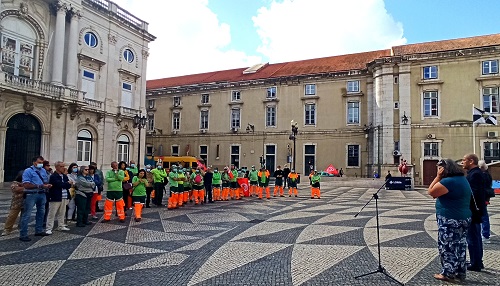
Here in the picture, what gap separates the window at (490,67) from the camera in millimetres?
31372

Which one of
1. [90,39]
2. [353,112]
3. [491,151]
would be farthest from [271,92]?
[491,151]

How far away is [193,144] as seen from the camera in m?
45.7

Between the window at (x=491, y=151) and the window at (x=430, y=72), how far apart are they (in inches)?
304

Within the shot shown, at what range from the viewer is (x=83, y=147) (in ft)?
90.6

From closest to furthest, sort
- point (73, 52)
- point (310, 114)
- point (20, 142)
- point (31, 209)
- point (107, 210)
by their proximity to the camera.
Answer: point (31, 209)
point (107, 210)
point (20, 142)
point (73, 52)
point (310, 114)

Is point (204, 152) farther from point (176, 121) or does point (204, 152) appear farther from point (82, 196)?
point (82, 196)

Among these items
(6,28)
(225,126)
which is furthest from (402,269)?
(225,126)

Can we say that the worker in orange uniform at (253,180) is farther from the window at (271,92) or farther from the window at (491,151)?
the window at (491,151)

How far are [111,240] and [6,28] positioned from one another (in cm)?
2151

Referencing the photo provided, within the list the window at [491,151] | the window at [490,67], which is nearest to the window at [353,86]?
the window at [490,67]

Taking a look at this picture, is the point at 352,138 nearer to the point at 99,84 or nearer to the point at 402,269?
the point at 99,84

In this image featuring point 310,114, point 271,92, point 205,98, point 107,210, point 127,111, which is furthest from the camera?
point 205,98

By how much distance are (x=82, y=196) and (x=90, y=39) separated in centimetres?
2210

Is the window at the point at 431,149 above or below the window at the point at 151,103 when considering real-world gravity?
below
